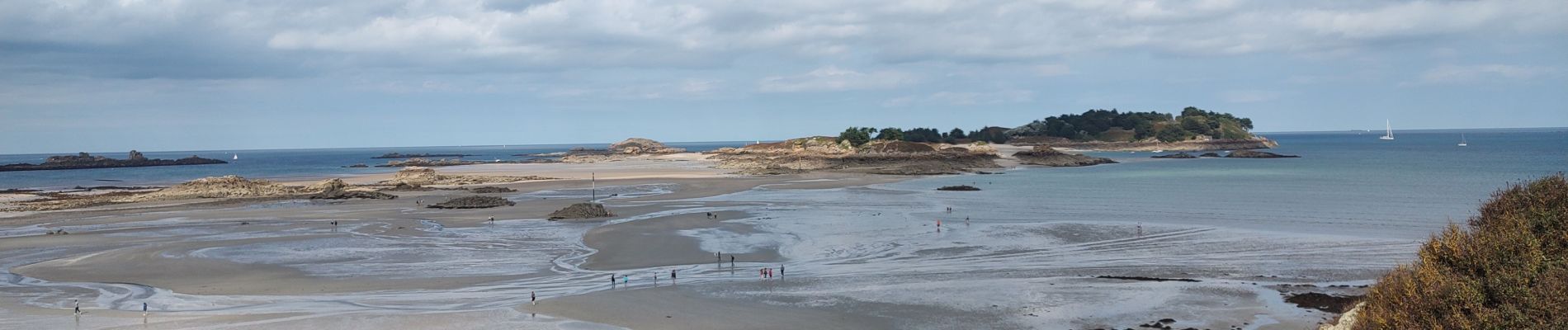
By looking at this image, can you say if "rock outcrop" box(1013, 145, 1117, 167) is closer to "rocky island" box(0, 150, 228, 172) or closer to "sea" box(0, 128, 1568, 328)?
"sea" box(0, 128, 1568, 328)

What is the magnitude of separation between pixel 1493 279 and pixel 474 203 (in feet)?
170

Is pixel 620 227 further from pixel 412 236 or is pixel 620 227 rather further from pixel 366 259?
pixel 366 259

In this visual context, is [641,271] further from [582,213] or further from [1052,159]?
[1052,159]

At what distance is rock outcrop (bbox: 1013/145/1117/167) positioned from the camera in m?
116

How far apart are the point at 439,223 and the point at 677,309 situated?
88.6ft

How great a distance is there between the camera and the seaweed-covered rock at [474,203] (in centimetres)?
5562

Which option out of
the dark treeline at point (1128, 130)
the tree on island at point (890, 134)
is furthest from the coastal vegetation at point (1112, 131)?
the tree on island at point (890, 134)

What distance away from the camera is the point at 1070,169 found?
103 metres

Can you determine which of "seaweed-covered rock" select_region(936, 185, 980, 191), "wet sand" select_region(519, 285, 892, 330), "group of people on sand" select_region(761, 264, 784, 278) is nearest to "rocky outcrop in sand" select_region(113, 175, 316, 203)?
"seaweed-covered rock" select_region(936, 185, 980, 191)

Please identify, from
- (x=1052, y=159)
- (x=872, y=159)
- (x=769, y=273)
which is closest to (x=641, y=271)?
(x=769, y=273)

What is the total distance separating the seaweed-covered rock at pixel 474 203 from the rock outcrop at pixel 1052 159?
73571 mm

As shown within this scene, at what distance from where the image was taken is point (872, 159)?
112 m

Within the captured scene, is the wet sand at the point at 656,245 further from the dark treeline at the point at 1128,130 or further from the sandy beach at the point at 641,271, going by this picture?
the dark treeline at the point at 1128,130

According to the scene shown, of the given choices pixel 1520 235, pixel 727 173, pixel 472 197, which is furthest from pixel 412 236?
pixel 727 173
